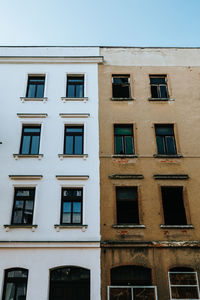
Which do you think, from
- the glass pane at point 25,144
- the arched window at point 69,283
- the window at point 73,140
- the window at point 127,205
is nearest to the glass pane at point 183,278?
the window at point 127,205

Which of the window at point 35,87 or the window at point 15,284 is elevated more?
the window at point 35,87

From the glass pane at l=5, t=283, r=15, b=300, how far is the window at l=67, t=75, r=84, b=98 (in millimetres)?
9906

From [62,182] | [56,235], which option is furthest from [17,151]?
[56,235]

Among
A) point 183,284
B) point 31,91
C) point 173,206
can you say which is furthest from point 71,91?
point 183,284

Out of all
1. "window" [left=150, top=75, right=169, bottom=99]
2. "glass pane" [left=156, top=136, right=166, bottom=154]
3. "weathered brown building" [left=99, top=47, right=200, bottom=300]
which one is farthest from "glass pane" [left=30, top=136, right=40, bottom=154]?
"window" [left=150, top=75, right=169, bottom=99]

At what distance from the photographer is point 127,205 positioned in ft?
41.7

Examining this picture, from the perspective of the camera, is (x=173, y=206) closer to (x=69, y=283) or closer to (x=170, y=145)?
(x=170, y=145)

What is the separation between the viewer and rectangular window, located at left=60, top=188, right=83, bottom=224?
12273 mm

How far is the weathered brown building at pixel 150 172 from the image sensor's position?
11289 millimetres

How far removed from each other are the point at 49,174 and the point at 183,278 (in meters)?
7.43

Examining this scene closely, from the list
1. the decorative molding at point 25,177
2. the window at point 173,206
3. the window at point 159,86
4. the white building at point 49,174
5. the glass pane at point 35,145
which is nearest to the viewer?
the white building at point 49,174

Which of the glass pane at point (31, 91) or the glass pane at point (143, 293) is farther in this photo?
the glass pane at point (31, 91)

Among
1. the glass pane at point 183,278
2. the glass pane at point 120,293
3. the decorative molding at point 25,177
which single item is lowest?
the glass pane at point 120,293

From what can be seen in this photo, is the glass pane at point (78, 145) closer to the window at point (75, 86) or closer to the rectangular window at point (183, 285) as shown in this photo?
the window at point (75, 86)
